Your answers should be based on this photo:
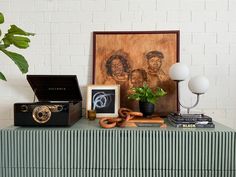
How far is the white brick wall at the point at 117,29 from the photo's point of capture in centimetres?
243

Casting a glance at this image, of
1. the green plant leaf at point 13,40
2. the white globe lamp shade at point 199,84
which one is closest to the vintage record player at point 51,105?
the green plant leaf at point 13,40

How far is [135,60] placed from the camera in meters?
2.43

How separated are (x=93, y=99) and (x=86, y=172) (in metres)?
0.72

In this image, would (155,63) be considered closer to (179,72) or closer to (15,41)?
(179,72)

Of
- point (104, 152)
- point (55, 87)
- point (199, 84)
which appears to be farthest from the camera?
point (55, 87)

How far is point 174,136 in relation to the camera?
181 centimetres

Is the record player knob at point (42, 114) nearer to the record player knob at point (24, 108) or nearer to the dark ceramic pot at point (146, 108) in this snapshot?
the record player knob at point (24, 108)

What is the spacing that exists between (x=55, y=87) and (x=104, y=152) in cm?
83

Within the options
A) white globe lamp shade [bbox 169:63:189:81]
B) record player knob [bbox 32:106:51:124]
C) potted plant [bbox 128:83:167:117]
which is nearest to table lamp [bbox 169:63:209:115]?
white globe lamp shade [bbox 169:63:189:81]

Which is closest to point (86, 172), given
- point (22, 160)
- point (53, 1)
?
point (22, 160)

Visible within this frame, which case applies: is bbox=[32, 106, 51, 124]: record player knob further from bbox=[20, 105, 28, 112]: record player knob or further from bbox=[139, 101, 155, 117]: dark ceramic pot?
bbox=[139, 101, 155, 117]: dark ceramic pot

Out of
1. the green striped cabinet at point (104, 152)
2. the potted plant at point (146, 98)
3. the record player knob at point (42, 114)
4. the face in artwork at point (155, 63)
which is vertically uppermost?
the face in artwork at point (155, 63)

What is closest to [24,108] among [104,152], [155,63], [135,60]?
[104,152]

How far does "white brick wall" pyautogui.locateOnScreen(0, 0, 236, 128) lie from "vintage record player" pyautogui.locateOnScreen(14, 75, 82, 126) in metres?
0.22
